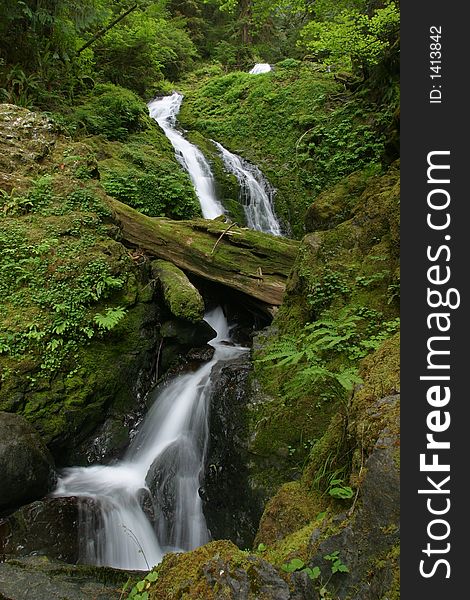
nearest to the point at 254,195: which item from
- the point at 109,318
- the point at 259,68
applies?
the point at 109,318

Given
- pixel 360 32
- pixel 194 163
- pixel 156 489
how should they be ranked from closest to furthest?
pixel 156 489 < pixel 360 32 < pixel 194 163

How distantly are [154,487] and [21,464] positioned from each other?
1.59 meters

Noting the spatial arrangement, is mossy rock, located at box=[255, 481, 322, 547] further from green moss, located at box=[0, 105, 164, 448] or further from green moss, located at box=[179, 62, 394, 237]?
green moss, located at box=[179, 62, 394, 237]

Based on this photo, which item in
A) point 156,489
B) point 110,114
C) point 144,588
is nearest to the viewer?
point 144,588

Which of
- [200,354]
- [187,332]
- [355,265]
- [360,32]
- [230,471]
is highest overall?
[360,32]

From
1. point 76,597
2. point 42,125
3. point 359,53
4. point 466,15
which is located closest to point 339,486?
point 76,597

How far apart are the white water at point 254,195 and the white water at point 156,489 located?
232 inches

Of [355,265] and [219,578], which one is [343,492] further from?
[355,265]

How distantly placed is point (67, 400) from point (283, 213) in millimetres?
8015

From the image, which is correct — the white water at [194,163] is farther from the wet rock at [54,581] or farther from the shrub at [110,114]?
the wet rock at [54,581]

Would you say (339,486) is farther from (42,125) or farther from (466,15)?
(42,125)

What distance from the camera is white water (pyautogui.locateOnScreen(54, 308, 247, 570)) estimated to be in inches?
185

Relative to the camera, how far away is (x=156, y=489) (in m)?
5.25

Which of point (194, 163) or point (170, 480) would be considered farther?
point (194, 163)
